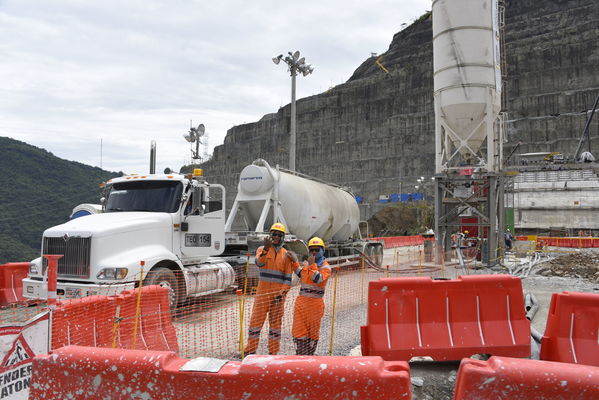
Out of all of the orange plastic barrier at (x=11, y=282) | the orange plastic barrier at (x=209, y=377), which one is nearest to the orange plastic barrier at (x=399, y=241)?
the orange plastic barrier at (x=11, y=282)

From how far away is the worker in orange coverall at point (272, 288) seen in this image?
6.02 m

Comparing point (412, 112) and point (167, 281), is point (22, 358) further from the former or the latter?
point (412, 112)

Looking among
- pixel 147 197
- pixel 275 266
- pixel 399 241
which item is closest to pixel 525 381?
pixel 275 266

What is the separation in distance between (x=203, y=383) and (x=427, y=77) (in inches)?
2530

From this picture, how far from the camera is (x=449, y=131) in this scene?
1841 cm

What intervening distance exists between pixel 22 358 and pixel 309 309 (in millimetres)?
3111

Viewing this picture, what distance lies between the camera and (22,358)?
3.90 metres

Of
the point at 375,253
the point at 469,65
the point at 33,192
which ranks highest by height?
the point at 469,65

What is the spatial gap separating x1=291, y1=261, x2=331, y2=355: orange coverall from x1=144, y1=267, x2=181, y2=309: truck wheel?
332 cm

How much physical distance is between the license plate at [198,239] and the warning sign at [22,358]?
17.9 feet

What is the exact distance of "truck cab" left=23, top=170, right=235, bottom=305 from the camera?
7602mm

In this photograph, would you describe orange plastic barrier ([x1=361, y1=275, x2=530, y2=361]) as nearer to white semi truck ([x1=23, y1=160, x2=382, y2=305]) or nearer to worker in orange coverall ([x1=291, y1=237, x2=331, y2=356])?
worker in orange coverall ([x1=291, y1=237, x2=331, y2=356])

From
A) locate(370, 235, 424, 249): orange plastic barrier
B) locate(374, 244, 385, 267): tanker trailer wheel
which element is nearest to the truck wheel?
locate(374, 244, 385, 267): tanker trailer wheel

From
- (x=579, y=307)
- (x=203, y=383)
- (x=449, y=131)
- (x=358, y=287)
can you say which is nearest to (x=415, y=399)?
(x=579, y=307)
